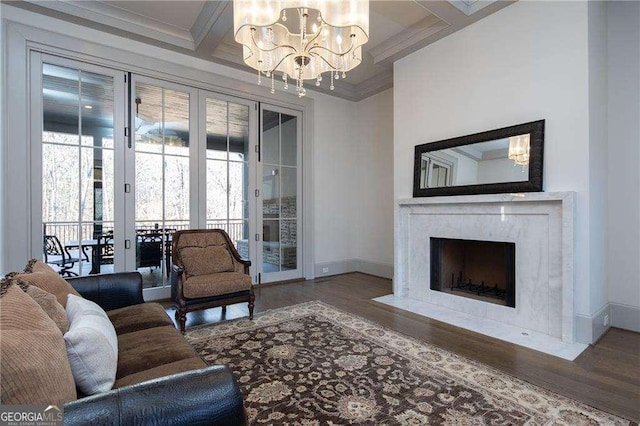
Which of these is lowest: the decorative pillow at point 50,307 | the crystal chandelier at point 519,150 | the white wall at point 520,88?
the decorative pillow at point 50,307

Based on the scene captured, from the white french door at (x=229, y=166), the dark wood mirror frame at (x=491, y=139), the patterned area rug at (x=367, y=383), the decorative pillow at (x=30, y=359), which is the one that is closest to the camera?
the decorative pillow at (x=30, y=359)

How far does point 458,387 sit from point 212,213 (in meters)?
3.57

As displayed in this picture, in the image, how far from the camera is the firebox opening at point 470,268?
138 inches

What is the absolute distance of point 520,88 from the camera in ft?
10.2

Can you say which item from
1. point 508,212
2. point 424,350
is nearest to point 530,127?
point 508,212

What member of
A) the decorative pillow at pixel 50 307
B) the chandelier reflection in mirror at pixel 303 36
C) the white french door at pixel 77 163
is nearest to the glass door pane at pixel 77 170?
the white french door at pixel 77 163

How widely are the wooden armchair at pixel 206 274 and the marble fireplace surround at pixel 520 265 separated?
1875 mm

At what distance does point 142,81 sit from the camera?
3883mm

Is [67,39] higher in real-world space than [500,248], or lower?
higher

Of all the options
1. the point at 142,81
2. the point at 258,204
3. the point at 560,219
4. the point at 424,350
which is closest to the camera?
the point at 424,350

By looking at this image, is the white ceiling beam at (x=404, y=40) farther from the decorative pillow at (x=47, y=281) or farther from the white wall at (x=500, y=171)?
the decorative pillow at (x=47, y=281)

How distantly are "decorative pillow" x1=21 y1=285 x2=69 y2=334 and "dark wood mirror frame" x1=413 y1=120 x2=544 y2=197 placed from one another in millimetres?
3521

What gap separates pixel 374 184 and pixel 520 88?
110 inches

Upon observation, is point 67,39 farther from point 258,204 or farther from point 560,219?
point 560,219
